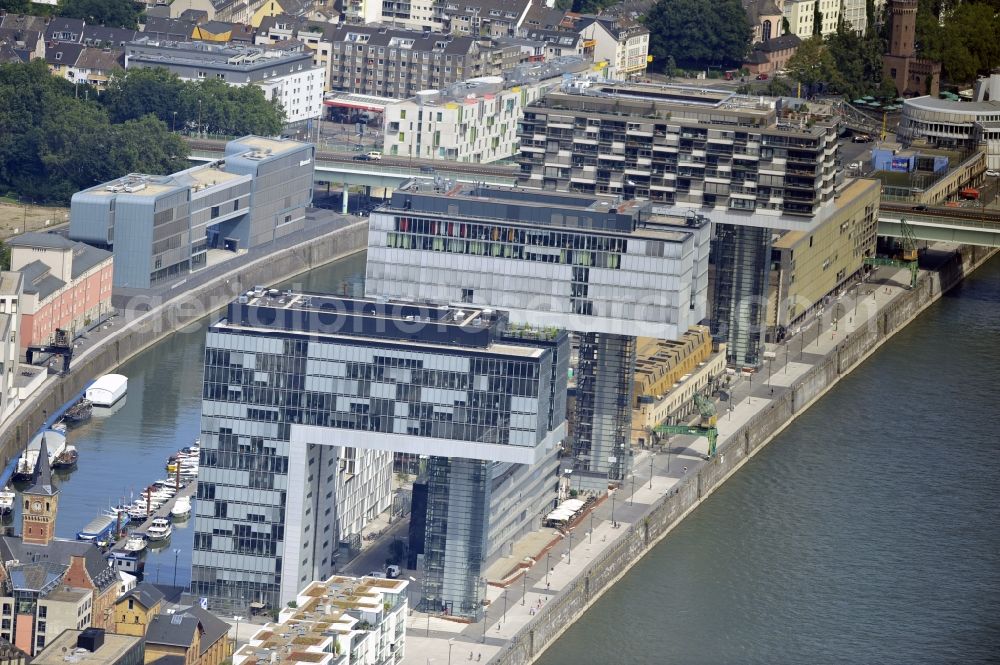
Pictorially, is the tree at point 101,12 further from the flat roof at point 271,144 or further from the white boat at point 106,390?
the white boat at point 106,390

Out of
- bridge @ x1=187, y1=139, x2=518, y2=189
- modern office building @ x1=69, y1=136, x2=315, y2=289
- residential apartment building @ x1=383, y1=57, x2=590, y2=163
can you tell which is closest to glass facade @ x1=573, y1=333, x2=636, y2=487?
modern office building @ x1=69, y1=136, x2=315, y2=289

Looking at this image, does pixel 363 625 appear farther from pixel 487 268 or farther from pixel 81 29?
pixel 81 29

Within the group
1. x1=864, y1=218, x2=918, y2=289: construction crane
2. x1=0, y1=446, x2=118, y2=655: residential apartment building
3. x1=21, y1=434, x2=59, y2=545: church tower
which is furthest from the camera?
x1=864, y1=218, x2=918, y2=289: construction crane

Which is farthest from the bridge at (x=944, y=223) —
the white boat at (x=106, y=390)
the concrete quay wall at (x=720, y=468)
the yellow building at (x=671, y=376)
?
the white boat at (x=106, y=390)

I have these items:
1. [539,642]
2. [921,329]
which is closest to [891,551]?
[539,642]

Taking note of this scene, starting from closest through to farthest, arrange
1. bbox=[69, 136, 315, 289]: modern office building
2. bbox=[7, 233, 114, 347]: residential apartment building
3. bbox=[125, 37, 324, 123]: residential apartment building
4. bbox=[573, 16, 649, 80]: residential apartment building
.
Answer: bbox=[7, 233, 114, 347]: residential apartment building, bbox=[69, 136, 315, 289]: modern office building, bbox=[125, 37, 324, 123]: residential apartment building, bbox=[573, 16, 649, 80]: residential apartment building

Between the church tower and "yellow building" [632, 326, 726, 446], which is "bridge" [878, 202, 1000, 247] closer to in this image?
"yellow building" [632, 326, 726, 446]

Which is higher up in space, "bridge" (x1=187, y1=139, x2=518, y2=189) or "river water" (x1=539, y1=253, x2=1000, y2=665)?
"bridge" (x1=187, y1=139, x2=518, y2=189)
